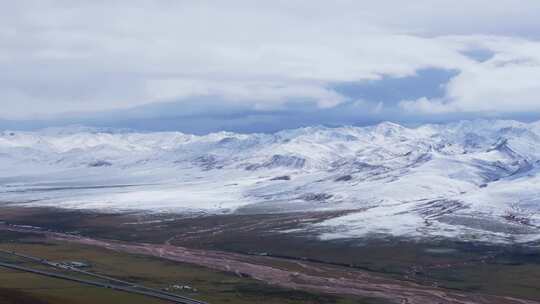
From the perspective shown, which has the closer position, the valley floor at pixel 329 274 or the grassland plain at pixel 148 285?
the grassland plain at pixel 148 285

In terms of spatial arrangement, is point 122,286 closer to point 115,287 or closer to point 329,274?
point 115,287

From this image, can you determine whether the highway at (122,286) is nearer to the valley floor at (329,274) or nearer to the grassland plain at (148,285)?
the grassland plain at (148,285)

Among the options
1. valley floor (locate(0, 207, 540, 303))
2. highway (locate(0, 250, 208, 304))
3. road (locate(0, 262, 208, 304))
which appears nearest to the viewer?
road (locate(0, 262, 208, 304))

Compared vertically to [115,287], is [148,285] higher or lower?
higher

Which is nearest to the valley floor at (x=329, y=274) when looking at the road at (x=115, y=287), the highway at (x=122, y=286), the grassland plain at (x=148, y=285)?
the grassland plain at (x=148, y=285)

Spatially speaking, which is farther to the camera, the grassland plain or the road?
the road

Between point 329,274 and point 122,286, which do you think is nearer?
point 122,286

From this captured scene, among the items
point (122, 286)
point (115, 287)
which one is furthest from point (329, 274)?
point (115, 287)

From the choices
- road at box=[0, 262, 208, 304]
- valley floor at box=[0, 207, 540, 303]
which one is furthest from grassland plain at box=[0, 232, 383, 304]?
road at box=[0, 262, 208, 304]

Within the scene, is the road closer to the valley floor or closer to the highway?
the highway

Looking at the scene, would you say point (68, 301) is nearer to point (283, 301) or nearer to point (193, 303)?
point (193, 303)

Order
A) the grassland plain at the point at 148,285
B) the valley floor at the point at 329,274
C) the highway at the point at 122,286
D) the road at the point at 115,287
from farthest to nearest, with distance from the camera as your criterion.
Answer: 1. the valley floor at the point at 329,274
2. the highway at the point at 122,286
3. the road at the point at 115,287
4. the grassland plain at the point at 148,285
